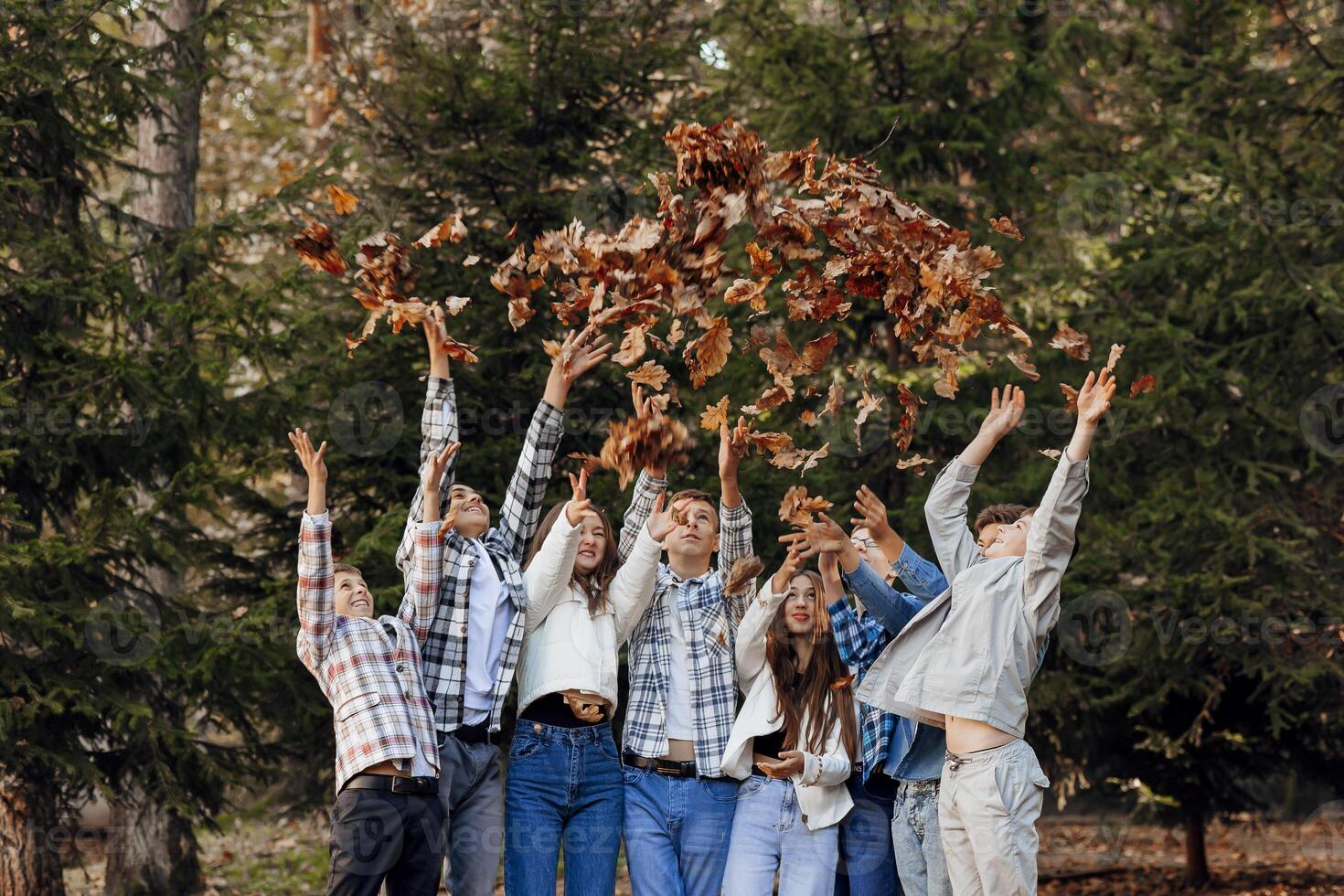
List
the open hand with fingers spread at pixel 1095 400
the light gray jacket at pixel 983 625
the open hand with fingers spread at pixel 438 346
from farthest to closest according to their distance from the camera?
the open hand with fingers spread at pixel 438 346 < the light gray jacket at pixel 983 625 < the open hand with fingers spread at pixel 1095 400

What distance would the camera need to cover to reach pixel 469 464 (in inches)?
330

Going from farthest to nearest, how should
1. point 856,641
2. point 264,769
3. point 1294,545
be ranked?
point 1294,545, point 264,769, point 856,641

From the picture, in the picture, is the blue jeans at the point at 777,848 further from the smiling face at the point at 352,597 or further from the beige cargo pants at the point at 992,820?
the smiling face at the point at 352,597

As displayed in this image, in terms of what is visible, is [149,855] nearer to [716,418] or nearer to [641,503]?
[641,503]

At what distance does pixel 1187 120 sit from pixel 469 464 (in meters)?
6.09

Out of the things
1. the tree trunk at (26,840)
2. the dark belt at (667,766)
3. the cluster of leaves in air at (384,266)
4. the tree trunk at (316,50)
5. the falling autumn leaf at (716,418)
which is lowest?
the tree trunk at (26,840)

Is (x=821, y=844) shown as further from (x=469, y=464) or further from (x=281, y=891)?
(x=281, y=891)

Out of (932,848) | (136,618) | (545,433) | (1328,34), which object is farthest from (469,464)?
→ (1328,34)

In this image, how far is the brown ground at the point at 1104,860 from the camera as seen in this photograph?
34.1 feet

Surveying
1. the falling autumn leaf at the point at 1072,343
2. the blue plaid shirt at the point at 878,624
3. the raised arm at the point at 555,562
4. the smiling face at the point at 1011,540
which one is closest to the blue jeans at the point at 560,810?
the raised arm at the point at 555,562

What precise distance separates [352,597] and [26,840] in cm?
449

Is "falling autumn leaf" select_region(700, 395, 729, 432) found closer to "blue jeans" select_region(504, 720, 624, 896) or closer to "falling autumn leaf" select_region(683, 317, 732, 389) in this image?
"falling autumn leaf" select_region(683, 317, 732, 389)

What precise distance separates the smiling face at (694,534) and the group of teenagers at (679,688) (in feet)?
0.04

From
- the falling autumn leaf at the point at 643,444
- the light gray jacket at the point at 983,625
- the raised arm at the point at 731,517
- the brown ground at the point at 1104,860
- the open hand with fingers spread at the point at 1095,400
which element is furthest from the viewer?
the brown ground at the point at 1104,860
